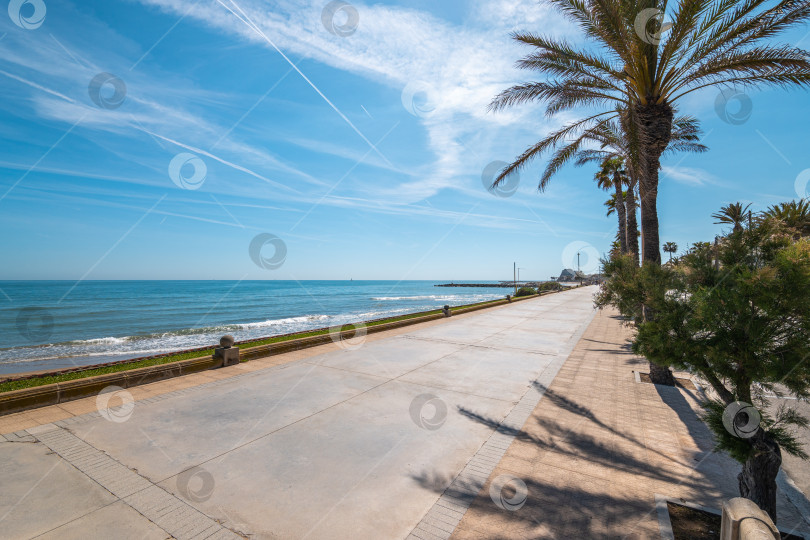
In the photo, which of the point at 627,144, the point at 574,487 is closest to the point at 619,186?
the point at 627,144

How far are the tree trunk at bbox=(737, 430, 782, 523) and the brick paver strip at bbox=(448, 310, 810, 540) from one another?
0.46 m

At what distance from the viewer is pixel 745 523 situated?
229 centimetres

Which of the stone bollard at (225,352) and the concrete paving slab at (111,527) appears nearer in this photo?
the concrete paving slab at (111,527)

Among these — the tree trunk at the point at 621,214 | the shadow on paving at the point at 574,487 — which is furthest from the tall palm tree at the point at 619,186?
the shadow on paving at the point at 574,487

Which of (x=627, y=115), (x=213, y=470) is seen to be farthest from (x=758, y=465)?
(x=627, y=115)

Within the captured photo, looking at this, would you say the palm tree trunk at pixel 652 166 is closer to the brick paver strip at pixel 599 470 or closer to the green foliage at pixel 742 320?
the brick paver strip at pixel 599 470

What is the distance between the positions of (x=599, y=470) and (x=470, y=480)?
1677mm

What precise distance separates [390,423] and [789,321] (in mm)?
5021

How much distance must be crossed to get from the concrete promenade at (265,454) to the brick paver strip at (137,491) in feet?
0.05

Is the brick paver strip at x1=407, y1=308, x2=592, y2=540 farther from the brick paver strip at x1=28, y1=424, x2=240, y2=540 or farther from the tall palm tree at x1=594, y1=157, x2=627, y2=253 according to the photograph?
the tall palm tree at x1=594, y1=157, x2=627, y2=253

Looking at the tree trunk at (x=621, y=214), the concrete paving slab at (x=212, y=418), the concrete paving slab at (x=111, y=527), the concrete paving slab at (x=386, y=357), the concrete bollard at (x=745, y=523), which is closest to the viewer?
the concrete bollard at (x=745, y=523)

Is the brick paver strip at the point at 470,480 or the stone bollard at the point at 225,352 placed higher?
the stone bollard at the point at 225,352

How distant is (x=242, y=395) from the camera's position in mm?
7105

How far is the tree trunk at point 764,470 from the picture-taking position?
332 cm
